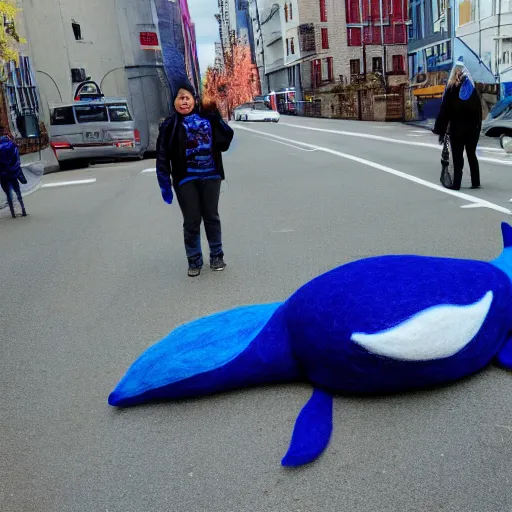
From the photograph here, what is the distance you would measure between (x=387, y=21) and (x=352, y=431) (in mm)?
60433

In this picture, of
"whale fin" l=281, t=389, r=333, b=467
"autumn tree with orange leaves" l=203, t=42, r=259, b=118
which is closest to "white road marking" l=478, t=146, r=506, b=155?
"whale fin" l=281, t=389, r=333, b=467

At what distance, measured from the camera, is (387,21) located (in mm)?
57312

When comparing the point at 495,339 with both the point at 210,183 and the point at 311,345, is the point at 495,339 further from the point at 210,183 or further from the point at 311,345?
the point at 210,183

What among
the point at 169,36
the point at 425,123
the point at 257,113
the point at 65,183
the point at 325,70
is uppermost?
the point at 169,36

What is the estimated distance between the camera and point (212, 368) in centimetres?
328

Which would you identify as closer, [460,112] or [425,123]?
[460,112]

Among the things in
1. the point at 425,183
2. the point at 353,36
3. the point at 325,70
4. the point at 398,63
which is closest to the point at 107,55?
the point at 425,183

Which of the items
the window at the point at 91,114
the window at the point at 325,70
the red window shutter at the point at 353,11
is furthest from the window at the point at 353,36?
the window at the point at 91,114

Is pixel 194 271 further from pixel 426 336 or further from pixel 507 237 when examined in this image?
pixel 426 336

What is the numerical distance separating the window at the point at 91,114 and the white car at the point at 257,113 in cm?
2600

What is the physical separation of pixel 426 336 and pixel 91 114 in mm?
18505

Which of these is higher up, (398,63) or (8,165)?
(398,63)

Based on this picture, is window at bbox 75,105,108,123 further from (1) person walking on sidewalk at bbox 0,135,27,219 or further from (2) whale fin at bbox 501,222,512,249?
(2) whale fin at bbox 501,222,512,249

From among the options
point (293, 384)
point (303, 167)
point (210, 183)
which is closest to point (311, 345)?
point (293, 384)
